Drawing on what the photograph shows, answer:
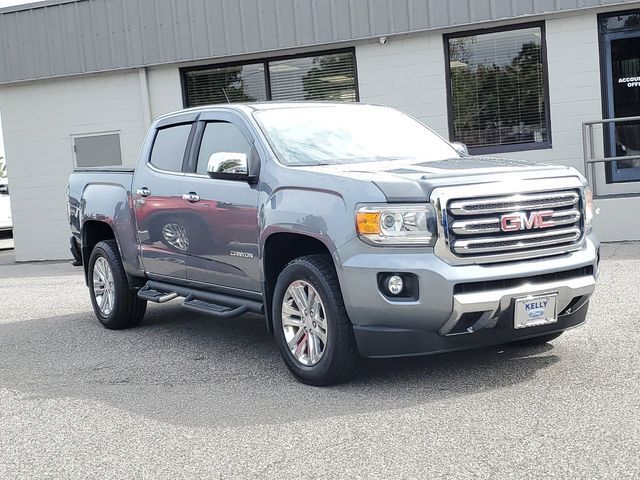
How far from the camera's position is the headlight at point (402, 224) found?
545 centimetres

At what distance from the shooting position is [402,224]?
5.48 m

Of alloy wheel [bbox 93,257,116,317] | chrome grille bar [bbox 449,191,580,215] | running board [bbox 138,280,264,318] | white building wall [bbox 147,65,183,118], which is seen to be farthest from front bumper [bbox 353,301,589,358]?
white building wall [bbox 147,65,183,118]

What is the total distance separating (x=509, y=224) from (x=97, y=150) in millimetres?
12218

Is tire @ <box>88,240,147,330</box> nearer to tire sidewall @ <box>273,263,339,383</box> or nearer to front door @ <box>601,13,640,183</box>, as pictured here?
tire sidewall @ <box>273,263,339,383</box>

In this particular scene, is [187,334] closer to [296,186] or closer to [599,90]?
[296,186]

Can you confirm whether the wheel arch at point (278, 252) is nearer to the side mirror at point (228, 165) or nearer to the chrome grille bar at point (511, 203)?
the side mirror at point (228, 165)

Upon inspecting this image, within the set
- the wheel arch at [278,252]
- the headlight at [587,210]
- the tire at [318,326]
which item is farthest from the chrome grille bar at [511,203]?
the wheel arch at [278,252]

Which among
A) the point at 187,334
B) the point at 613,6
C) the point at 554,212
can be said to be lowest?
the point at 187,334

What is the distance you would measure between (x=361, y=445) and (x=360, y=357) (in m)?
1.14

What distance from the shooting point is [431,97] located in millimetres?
14312

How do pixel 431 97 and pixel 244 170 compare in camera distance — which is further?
pixel 431 97

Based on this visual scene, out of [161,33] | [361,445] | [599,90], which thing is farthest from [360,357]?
[161,33]

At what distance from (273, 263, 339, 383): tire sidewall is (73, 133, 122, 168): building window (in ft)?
35.7

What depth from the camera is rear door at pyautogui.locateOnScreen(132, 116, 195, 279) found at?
7340 millimetres
